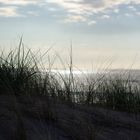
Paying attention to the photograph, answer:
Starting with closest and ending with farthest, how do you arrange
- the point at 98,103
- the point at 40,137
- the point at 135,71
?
the point at 40,137 → the point at 98,103 → the point at 135,71

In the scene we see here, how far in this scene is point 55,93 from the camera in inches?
220

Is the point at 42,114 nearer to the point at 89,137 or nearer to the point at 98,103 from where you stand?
the point at 89,137

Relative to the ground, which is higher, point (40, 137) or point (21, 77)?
point (21, 77)

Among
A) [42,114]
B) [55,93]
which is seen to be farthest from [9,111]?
[55,93]

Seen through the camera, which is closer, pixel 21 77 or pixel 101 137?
Answer: pixel 101 137

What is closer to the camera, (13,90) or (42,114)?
(42,114)

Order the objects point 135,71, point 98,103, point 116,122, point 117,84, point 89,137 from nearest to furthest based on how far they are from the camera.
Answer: point 89,137 → point 116,122 → point 98,103 → point 117,84 → point 135,71

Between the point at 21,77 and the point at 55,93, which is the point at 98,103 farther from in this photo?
the point at 21,77

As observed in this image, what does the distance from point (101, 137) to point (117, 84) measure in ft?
9.53

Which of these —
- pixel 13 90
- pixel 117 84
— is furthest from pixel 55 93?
pixel 117 84

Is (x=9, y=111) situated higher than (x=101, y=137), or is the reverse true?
(x=9, y=111)

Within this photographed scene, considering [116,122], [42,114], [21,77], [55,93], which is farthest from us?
[55,93]

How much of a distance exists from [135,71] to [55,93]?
2408mm

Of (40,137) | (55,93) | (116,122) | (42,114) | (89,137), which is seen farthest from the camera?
(55,93)
